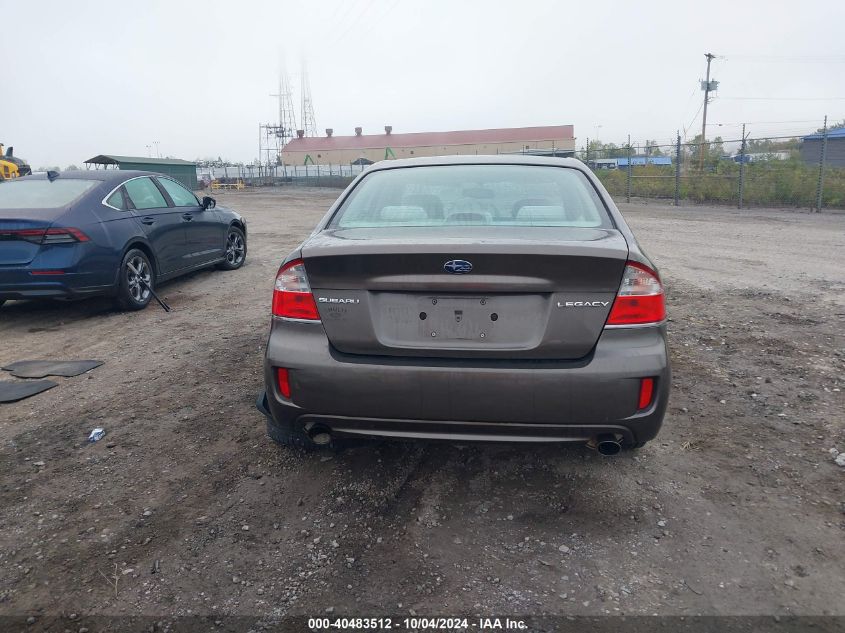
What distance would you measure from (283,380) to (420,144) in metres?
70.5

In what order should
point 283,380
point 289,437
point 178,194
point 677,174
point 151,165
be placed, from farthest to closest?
1. point 151,165
2. point 677,174
3. point 178,194
4. point 289,437
5. point 283,380

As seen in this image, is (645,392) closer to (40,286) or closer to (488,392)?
(488,392)

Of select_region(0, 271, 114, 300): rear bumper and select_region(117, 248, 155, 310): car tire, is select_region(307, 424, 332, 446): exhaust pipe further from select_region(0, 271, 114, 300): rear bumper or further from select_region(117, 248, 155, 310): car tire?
select_region(117, 248, 155, 310): car tire

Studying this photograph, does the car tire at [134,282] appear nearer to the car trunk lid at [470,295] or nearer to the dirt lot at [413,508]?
the dirt lot at [413,508]

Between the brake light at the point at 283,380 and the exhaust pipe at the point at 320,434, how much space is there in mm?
197

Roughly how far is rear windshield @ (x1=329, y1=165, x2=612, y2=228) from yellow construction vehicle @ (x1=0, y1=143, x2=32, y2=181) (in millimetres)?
24173

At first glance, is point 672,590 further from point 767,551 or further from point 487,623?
point 487,623

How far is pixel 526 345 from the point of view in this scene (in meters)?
2.69

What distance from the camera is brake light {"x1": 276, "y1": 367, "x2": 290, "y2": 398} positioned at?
2893 millimetres

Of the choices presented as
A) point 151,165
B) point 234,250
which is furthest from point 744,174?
point 151,165

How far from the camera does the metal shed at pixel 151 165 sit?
117 feet

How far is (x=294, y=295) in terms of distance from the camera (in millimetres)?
2920

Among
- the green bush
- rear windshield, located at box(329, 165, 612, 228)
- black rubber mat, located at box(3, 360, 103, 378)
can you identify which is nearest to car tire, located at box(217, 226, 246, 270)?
black rubber mat, located at box(3, 360, 103, 378)

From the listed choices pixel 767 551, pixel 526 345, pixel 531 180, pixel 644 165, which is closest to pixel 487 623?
pixel 526 345
